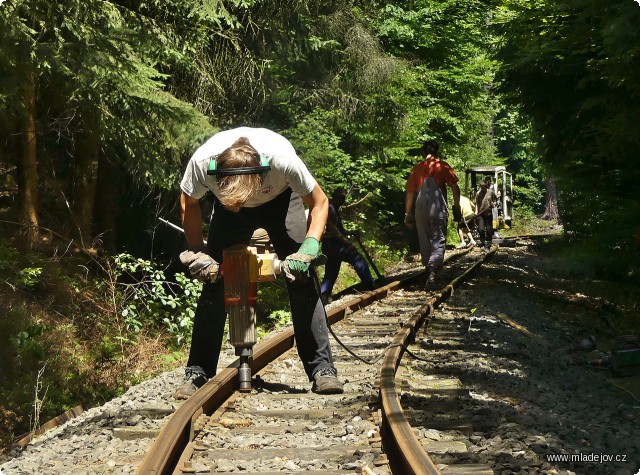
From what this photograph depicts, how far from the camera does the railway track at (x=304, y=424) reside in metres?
4.12

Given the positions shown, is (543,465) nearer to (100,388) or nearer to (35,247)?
(100,388)

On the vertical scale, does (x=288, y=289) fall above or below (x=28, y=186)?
below

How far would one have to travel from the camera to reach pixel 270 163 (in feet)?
17.8

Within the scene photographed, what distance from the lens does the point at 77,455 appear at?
4.57 metres

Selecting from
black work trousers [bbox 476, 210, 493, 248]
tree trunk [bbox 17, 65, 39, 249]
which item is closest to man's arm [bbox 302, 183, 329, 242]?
tree trunk [bbox 17, 65, 39, 249]

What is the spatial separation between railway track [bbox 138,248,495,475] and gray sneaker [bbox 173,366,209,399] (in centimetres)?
24

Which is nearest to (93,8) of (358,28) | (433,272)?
(433,272)

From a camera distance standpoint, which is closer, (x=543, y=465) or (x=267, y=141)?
(x=543, y=465)

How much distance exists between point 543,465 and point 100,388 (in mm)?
7203

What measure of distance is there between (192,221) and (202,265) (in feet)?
1.35

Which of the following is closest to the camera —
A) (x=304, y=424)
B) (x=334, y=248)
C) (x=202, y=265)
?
(x=304, y=424)

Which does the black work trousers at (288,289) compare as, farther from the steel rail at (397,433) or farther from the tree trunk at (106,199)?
the tree trunk at (106,199)

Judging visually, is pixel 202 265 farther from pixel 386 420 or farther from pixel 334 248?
pixel 334 248

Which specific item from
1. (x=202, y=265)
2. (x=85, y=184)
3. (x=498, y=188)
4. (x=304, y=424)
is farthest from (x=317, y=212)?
(x=498, y=188)
